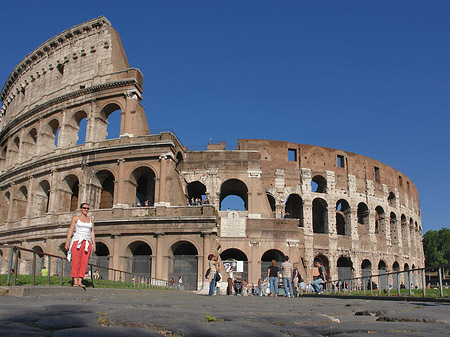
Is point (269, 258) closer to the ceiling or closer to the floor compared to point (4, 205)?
closer to the floor

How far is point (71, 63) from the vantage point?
29.2 meters

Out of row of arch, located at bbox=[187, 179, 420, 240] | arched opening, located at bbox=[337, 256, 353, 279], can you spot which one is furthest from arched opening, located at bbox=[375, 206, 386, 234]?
arched opening, located at bbox=[337, 256, 353, 279]

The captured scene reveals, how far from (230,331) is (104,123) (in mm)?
25387

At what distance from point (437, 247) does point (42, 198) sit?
184 feet

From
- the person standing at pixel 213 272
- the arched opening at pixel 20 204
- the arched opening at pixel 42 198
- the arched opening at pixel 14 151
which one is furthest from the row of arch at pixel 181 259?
the arched opening at pixel 14 151

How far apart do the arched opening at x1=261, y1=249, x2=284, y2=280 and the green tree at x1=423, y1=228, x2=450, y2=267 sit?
40945 mm

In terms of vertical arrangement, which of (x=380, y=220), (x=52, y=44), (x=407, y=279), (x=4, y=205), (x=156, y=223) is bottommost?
(x=407, y=279)

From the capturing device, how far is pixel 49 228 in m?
25.7

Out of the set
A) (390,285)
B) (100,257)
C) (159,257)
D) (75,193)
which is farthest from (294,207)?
(390,285)

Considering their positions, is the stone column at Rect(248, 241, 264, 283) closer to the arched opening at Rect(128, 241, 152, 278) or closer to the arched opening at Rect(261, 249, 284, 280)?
the arched opening at Rect(261, 249, 284, 280)

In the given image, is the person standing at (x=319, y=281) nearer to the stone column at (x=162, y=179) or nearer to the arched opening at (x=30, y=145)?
the stone column at (x=162, y=179)

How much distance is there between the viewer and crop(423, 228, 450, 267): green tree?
Answer: 2403 inches

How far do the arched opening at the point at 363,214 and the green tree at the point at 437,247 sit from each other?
3199 centimetres

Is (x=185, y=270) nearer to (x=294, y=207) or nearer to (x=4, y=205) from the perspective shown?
(x=294, y=207)
